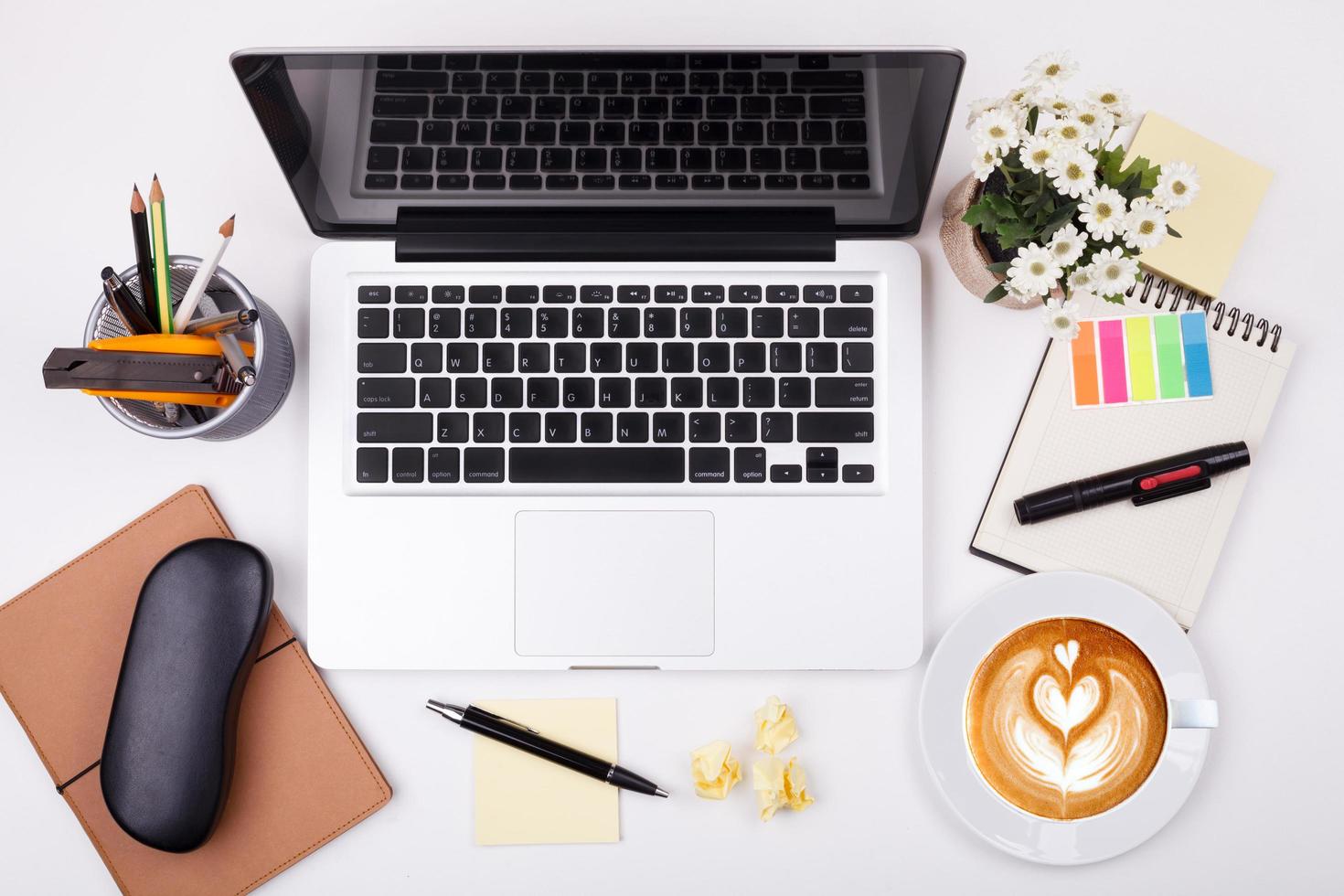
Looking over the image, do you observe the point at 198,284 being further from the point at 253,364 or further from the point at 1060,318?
the point at 1060,318

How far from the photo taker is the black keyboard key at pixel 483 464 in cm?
82

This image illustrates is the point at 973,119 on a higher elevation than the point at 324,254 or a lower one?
higher

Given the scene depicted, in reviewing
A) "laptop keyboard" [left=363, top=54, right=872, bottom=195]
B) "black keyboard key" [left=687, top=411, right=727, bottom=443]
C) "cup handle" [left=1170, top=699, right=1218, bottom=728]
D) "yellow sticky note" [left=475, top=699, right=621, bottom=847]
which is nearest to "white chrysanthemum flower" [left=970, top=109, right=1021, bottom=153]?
"laptop keyboard" [left=363, top=54, right=872, bottom=195]

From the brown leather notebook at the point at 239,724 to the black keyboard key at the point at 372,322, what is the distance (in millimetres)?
240

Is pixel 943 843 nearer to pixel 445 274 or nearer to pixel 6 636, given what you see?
pixel 445 274

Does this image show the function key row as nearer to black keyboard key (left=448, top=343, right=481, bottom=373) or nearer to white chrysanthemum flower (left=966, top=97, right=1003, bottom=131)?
black keyboard key (left=448, top=343, right=481, bottom=373)

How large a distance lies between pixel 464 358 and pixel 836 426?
359 mm

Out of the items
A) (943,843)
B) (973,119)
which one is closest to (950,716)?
(943,843)

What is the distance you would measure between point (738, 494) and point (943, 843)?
1.32 ft

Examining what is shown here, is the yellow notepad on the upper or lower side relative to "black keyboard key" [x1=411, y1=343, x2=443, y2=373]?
upper

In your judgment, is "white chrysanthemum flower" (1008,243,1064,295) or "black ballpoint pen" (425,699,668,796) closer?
"white chrysanthemum flower" (1008,243,1064,295)

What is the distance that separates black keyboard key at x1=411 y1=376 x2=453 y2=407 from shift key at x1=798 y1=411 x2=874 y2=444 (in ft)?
1.11

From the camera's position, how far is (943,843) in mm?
854

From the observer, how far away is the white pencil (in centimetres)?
73
